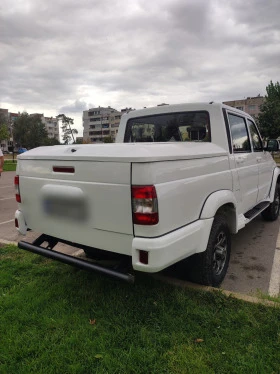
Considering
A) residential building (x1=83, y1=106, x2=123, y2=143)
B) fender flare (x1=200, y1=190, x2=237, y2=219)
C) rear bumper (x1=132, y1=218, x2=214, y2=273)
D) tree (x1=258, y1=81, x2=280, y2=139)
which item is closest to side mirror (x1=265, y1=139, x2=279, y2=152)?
fender flare (x1=200, y1=190, x2=237, y2=219)

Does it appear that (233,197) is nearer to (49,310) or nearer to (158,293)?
(158,293)

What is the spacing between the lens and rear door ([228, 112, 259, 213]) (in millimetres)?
3672

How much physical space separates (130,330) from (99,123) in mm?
115994

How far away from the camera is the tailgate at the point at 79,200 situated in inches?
89.6

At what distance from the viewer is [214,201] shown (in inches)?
111

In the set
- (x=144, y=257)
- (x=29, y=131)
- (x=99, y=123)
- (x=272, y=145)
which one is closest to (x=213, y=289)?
(x=144, y=257)

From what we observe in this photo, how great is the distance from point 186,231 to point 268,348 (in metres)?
1.02

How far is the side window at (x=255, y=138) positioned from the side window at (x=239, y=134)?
309 millimetres

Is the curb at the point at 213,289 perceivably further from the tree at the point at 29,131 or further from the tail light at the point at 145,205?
the tree at the point at 29,131

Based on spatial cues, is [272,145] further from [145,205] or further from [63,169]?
[63,169]

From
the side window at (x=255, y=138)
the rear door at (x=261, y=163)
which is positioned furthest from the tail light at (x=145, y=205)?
the side window at (x=255, y=138)

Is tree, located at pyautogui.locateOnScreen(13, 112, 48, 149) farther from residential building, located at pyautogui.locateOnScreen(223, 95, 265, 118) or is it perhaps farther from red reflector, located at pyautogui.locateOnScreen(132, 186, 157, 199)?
red reflector, located at pyautogui.locateOnScreen(132, 186, 157, 199)

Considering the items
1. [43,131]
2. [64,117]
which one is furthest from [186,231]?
[64,117]

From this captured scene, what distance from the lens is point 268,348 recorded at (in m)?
2.15
